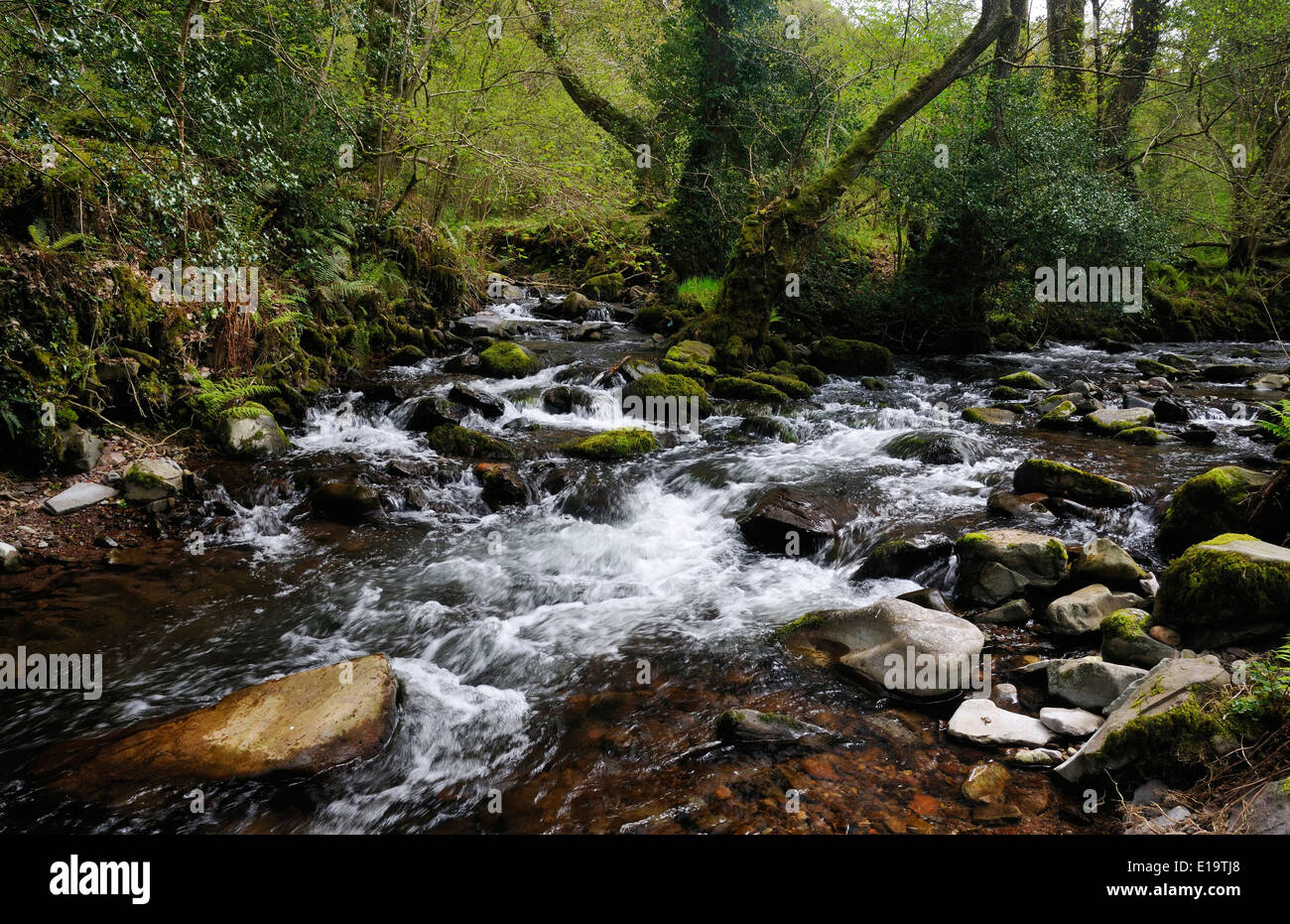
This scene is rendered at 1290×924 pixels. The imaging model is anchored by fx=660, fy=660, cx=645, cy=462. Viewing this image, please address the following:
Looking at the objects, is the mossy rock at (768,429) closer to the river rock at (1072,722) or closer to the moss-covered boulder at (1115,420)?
the moss-covered boulder at (1115,420)

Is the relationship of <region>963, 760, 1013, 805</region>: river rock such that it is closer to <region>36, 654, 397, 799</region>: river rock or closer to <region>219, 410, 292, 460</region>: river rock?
<region>36, 654, 397, 799</region>: river rock

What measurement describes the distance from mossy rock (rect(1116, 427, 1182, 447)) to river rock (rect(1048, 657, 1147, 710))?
660cm

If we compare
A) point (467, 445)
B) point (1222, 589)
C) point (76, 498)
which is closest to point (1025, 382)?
point (1222, 589)

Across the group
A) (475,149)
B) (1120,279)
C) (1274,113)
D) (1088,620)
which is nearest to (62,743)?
(1088,620)

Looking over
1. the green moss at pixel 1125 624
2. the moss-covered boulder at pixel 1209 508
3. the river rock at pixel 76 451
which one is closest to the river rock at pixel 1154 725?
the green moss at pixel 1125 624

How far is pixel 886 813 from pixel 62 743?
15.2ft

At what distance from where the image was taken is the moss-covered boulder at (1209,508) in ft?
17.7

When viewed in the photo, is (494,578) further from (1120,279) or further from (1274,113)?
(1274,113)

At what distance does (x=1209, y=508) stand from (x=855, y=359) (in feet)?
29.8

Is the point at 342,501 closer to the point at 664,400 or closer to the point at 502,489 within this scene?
the point at 502,489

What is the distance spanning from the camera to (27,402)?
640 cm

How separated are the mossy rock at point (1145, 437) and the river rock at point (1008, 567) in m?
5.04

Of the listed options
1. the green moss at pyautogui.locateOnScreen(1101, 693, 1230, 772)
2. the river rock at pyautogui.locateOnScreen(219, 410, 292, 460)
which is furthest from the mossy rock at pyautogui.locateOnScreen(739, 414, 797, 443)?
the green moss at pyautogui.locateOnScreen(1101, 693, 1230, 772)

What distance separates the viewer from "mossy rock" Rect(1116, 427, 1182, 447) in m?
9.02
